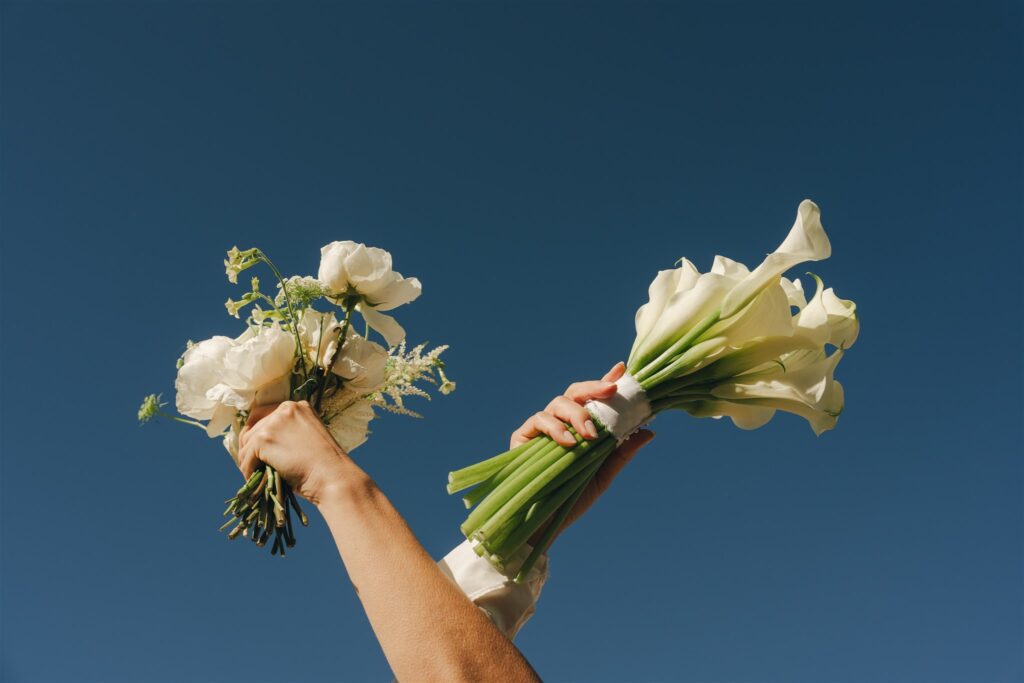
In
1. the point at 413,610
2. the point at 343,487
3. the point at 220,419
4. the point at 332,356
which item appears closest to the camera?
the point at 413,610

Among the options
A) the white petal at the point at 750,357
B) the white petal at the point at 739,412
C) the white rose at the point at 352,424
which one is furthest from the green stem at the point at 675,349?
the white rose at the point at 352,424

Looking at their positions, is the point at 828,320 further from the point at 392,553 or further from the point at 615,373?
the point at 392,553

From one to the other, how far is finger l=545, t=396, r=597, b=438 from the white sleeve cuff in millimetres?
507

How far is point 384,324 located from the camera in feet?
11.2

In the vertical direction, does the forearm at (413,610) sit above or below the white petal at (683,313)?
below

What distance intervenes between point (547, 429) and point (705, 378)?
2.12 feet

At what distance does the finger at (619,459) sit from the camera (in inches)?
132

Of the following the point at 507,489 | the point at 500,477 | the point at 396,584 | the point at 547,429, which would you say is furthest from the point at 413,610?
the point at 547,429

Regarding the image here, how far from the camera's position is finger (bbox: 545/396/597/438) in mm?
2912

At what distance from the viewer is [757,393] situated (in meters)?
2.94

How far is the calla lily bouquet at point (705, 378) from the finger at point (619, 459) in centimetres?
32

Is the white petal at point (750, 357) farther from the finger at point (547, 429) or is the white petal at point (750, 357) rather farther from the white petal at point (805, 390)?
the finger at point (547, 429)

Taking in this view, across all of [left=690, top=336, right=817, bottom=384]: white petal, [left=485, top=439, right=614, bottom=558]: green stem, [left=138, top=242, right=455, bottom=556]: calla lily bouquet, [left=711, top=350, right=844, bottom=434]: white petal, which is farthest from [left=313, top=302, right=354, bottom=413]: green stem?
[left=711, top=350, right=844, bottom=434]: white petal

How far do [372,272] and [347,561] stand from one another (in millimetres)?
1226
